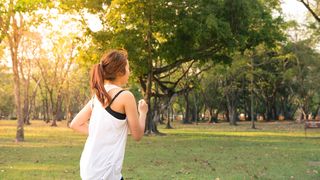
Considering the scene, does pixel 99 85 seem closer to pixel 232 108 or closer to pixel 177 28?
pixel 177 28

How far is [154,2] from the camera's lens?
2798cm

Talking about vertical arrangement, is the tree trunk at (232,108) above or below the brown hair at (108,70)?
above

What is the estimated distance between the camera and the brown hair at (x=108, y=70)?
373 cm

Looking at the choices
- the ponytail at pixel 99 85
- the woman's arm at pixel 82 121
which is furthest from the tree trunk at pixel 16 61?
the ponytail at pixel 99 85

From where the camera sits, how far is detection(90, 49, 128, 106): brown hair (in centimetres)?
373

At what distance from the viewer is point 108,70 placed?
3.76 m

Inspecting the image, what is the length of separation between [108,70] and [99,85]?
138mm

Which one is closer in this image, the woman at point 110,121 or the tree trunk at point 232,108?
the woman at point 110,121

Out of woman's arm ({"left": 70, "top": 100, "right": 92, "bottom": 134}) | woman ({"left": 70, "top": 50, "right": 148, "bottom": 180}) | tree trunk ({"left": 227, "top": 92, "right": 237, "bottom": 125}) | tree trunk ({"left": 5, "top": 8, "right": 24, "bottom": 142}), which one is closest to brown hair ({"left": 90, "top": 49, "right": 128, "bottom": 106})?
woman ({"left": 70, "top": 50, "right": 148, "bottom": 180})

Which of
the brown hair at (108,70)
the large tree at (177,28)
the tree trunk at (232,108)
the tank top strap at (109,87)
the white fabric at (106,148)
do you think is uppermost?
the large tree at (177,28)

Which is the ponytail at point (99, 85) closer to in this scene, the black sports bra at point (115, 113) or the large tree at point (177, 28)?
the black sports bra at point (115, 113)

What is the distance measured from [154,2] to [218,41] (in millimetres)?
4724

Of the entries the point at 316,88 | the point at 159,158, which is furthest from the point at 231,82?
the point at 159,158

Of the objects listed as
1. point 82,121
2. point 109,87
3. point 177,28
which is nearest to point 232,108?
point 177,28
